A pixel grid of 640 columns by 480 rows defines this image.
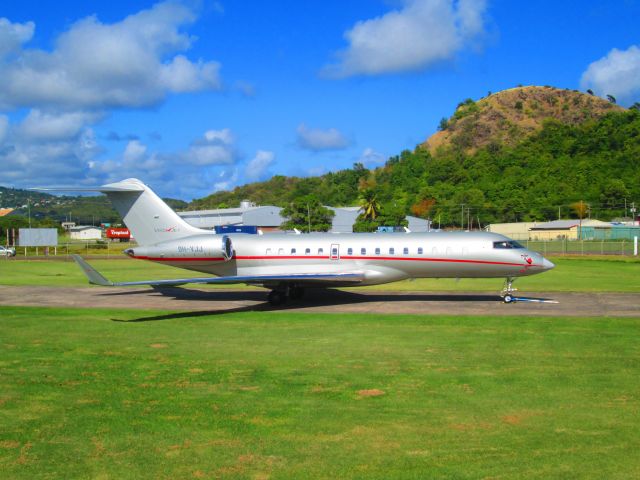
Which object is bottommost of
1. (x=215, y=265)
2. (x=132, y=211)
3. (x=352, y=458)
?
(x=352, y=458)

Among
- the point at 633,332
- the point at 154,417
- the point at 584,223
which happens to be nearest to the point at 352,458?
the point at 154,417

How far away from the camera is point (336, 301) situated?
82.0ft

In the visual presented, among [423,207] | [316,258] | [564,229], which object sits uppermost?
[423,207]

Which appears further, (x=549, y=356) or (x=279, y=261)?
(x=279, y=261)

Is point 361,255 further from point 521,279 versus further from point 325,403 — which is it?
point 325,403

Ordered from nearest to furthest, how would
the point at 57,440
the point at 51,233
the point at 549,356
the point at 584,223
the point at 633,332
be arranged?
the point at 57,440
the point at 549,356
the point at 633,332
the point at 51,233
the point at 584,223

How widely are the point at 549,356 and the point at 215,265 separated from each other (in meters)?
15.5

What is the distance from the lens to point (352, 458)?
305 inches

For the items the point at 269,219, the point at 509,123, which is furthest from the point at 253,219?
the point at 509,123

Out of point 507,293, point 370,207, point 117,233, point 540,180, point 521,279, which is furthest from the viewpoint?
point 117,233

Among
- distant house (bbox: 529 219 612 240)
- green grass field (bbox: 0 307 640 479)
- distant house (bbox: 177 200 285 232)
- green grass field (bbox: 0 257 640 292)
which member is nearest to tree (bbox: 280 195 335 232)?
distant house (bbox: 177 200 285 232)

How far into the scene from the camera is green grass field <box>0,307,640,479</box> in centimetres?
762

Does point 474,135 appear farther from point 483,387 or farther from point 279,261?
point 483,387

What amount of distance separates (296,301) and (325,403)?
50.5ft
